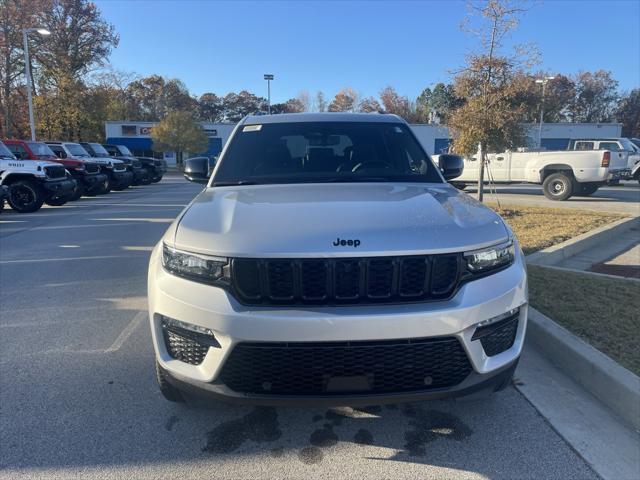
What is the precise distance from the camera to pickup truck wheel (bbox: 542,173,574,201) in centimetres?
1441

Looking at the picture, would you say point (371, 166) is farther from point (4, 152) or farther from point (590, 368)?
point (4, 152)

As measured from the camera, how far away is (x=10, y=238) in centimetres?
916

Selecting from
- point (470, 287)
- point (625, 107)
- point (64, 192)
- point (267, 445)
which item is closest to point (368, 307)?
point (470, 287)

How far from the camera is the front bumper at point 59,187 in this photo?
42.7ft

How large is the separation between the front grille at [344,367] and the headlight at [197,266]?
0.36 m

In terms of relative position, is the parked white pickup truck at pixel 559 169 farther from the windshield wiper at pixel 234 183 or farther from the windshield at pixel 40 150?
the windshield at pixel 40 150

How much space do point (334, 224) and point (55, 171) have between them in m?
13.4

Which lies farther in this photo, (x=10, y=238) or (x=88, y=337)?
(x=10, y=238)

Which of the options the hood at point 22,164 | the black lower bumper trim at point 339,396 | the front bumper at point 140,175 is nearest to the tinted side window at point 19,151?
the hood at point 22,164

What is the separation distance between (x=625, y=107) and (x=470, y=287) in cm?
8660

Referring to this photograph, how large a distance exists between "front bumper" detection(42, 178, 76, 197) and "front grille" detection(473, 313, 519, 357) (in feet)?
44.7

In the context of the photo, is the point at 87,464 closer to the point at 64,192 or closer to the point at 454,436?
the point at 454,436

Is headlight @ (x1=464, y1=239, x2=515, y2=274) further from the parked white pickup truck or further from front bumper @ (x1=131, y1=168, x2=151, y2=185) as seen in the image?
front bumper @ (x1=131, y1=168, x2=151, y2=185)

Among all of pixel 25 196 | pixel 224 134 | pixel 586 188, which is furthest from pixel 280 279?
pixel 224 134
